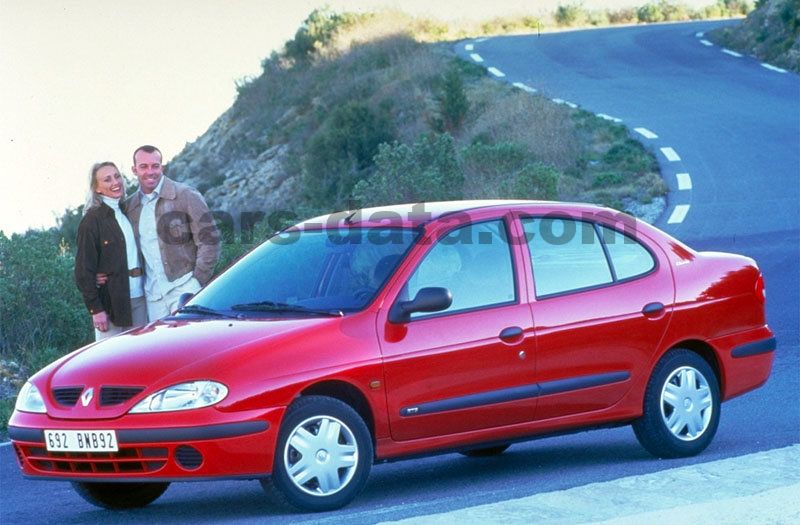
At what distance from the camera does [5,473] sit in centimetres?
895

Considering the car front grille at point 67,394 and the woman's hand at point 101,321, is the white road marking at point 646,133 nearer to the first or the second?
the woman's hand at point 101,321

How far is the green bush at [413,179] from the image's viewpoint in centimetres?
2028

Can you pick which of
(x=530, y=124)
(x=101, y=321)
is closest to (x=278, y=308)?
(x=101, y=321)

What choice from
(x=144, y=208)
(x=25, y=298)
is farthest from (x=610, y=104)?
(x=144, y=208)

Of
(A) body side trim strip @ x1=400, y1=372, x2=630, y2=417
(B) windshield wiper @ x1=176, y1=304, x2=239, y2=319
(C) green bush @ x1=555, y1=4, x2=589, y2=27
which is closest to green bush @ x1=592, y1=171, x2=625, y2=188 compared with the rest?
(A) body side trim strip @ x1=400, y1=372, x2=630, y2=417

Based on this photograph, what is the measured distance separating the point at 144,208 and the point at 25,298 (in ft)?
17.8

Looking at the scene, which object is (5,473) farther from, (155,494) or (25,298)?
(25,298)

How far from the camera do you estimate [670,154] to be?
2398 cm

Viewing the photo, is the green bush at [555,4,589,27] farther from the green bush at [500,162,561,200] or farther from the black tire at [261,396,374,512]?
the black tire at [261,396,374,512]

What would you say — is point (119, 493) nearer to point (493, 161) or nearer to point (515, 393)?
point (515, 393)

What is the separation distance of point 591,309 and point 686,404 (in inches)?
33.2

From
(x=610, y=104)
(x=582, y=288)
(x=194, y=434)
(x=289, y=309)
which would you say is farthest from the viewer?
(x=610, y=104)

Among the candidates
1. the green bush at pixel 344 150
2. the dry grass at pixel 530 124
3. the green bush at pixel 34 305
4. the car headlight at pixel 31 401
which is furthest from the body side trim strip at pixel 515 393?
the green bush at pixel 344 150

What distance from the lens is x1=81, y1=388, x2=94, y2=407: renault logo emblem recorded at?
22.3ft
